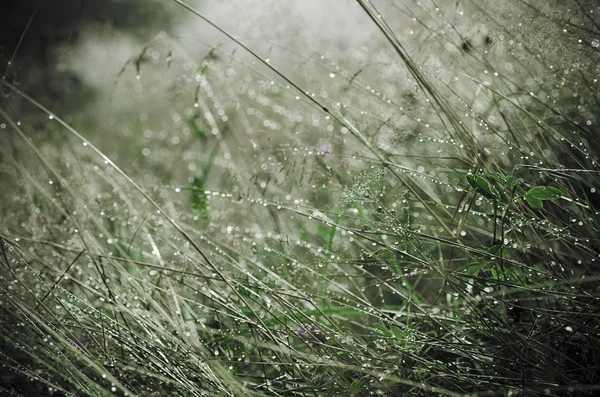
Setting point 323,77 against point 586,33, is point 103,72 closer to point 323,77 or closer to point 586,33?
point 323,77

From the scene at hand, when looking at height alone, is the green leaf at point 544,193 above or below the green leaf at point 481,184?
above

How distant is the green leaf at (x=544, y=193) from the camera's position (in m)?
0.66

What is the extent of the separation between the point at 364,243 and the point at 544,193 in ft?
1.52

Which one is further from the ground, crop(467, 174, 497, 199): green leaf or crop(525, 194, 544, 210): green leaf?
crop(525, 194, 544, 210): green leaf

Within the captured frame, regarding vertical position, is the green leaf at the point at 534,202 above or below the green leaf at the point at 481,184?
above

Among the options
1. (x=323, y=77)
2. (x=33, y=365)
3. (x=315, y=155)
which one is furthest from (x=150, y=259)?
(x=323, y=77)

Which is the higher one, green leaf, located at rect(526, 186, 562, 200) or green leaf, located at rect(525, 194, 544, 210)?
green leaf, located at rect(526, 186, 562, 200)

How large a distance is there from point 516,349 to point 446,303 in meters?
0.27

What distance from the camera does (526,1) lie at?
896 millimetres

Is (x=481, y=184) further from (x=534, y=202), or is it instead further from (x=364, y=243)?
(x=364, y=243)

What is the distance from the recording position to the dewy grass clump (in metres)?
0.71

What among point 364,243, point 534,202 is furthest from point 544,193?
point 364,243

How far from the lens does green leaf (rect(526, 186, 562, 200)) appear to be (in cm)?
66

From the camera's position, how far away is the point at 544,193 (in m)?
0.68
